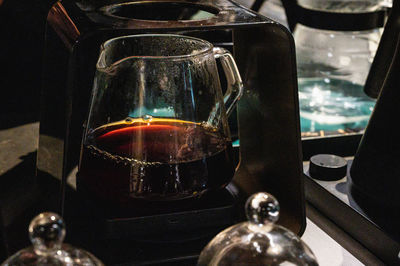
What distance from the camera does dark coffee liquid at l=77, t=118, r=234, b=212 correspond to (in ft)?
1.61

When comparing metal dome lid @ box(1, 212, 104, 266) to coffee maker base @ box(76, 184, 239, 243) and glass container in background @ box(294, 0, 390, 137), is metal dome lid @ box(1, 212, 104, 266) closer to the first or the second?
coffee maker base @ box(76, 184, 239, 243)

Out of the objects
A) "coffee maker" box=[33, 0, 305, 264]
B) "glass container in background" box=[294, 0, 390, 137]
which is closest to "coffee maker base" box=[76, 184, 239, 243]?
"coffee maker" box=[33, 0, 305, 264]

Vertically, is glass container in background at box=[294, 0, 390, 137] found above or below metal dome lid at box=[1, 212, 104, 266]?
below

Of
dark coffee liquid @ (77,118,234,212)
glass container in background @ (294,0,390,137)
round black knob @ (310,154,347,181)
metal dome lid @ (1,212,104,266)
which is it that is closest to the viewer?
metal dome lid @ (1,212,104,266)

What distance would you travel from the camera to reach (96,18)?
0.52 m

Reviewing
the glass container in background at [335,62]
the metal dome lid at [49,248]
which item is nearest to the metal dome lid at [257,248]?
the metal dome lid at [49,248]

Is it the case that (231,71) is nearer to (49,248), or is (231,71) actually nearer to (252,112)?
(252,112)

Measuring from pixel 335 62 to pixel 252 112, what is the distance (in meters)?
0.78

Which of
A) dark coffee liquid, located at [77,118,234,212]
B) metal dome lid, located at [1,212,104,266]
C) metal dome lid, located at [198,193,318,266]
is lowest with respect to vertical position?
dark coffee liquid, located at [77,118,234,212]

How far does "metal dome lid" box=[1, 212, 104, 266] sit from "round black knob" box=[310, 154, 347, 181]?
445 millimetres

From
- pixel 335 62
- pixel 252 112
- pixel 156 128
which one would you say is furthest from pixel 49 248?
pixel 335 62

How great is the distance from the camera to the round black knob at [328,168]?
69 cm

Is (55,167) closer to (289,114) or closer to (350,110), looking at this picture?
Result: (289,114)

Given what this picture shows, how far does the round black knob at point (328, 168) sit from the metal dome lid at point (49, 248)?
0.45m
